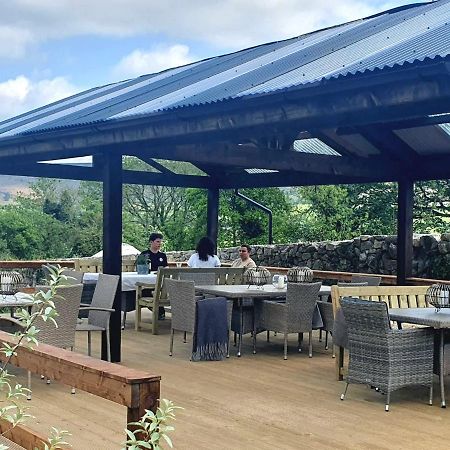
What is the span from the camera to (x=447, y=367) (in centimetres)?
587

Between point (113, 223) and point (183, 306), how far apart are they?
44.3 inches

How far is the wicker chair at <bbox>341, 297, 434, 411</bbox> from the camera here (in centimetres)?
561

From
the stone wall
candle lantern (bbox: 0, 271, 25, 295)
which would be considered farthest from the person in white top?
the stone wall

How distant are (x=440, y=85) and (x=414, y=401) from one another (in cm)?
265

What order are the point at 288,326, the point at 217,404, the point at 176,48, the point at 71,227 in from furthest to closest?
the point at 176,48 → the point at 71,227 → the point at 288,326 → the point at 217,404

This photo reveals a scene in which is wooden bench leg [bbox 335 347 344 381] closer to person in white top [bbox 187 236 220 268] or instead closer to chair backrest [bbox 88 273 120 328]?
chair backrest [bbox 88 273 120 328]

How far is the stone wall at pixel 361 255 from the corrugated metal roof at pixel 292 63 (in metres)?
5.28

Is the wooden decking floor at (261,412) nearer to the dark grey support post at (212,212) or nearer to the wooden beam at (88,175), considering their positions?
the wooden beam at (88,175)

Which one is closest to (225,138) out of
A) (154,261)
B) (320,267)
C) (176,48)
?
(154,261)

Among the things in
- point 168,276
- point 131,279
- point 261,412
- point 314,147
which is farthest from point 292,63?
point 131,279

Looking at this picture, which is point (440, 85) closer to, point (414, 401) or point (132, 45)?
point (414, 401)

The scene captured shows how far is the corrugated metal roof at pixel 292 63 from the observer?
5223 millimetres

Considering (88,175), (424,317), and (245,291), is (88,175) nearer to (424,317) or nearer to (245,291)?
(245,291)

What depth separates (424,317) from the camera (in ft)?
19.0
